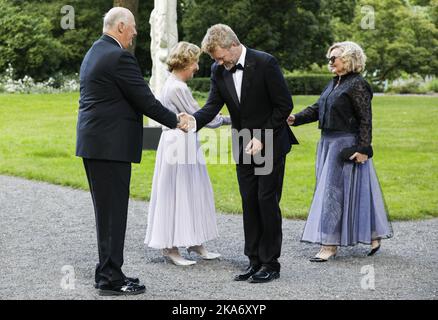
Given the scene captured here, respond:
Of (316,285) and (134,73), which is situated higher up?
(134,73)

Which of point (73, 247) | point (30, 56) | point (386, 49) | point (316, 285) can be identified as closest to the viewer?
point (316, 285)

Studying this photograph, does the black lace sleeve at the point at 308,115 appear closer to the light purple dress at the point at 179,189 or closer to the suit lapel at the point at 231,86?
the light purple dress at the point at 179,189

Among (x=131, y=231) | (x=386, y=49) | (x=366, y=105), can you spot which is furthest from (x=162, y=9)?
(x=386, y=49)

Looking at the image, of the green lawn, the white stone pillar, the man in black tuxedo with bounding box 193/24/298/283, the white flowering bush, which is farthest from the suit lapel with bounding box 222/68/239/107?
the white flowering bush

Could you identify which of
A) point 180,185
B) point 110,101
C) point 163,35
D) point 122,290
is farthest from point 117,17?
point 163,35

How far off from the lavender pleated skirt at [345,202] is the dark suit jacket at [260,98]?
88 cm

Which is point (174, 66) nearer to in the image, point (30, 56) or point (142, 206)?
point (142, 206)

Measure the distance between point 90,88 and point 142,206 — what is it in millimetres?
4613

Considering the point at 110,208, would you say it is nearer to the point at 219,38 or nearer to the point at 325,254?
the point at 219,38

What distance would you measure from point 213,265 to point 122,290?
130 cm

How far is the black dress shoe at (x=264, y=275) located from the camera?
639cm

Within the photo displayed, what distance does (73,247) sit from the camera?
785 cm
